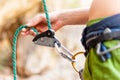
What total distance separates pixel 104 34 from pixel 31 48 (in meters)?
0.77

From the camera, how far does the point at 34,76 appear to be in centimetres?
118

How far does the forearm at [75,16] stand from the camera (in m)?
0.77

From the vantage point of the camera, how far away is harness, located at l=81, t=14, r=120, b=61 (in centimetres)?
47

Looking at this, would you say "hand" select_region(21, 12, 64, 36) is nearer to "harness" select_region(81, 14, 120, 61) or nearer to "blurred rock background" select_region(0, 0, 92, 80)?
"harness" select_region(81, 14, 120, 61)

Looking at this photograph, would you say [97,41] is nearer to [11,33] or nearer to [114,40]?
[114,40]

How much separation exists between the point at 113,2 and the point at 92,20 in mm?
45

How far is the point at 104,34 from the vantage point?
47 cm

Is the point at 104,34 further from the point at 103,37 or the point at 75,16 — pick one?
the point at 75,16

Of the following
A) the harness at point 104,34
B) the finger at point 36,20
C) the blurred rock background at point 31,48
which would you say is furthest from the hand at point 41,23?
the blurred rock background at point 31,48

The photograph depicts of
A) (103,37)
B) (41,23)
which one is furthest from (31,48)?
(103,37)

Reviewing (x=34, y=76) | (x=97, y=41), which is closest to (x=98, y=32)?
(x=97, y=41)

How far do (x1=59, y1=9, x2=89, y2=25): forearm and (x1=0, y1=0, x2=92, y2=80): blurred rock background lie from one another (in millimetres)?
409

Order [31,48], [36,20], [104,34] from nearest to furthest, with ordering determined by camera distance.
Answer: [104,34]
[36,20]
[31,48]

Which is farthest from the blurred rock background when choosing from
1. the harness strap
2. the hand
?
the harness strap
